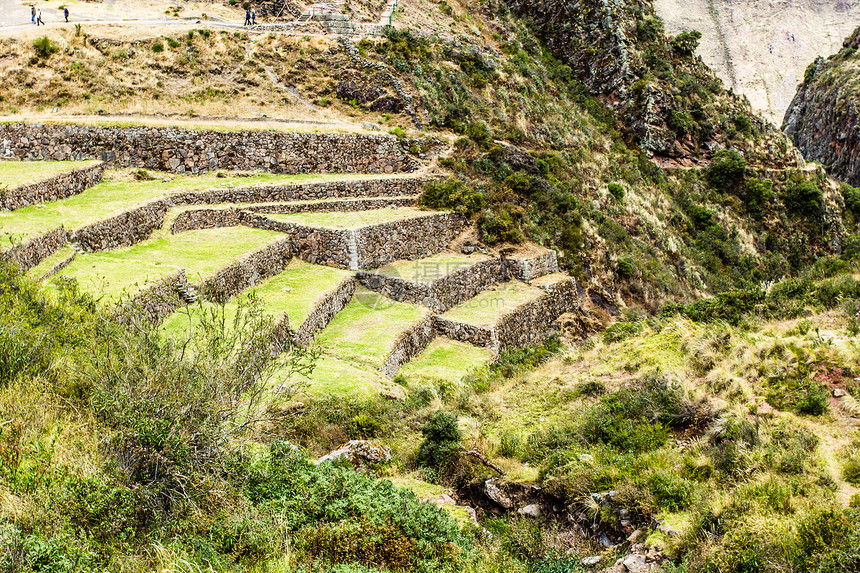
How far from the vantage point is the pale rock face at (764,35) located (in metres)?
96.3

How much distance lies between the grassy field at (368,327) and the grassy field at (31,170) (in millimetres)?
10610

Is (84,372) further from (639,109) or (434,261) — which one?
(639,109)

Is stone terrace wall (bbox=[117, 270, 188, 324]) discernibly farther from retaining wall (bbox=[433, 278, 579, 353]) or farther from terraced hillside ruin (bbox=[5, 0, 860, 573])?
retaining wall (bbox=[433, 278, 579, 353])

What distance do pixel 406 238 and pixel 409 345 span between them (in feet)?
21.4

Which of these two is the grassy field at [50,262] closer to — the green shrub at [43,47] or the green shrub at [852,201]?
the green shrub at [43,47]

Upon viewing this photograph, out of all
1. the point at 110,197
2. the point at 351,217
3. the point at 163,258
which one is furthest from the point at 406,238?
the point at 110,197

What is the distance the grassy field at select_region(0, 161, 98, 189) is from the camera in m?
20.6

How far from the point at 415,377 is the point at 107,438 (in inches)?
471

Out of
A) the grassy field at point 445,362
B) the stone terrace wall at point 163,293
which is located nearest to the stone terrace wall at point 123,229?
the stone terrace wall at point 163,293

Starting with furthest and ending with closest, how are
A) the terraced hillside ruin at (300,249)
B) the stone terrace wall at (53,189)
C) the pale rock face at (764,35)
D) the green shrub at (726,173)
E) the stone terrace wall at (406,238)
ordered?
the pale rock face at (764,35), the green shrub at (726,173), the stone terrace wall at (406,238), the stone terrace wall at (53,189), the terraced hillside ruin at (300,249)

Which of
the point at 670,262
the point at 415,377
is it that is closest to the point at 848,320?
the point at 415,377

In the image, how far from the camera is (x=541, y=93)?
4303 cm

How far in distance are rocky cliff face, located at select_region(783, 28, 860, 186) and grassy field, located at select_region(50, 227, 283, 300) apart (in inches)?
2468

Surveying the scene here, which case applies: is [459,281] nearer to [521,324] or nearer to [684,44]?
[521,324]
